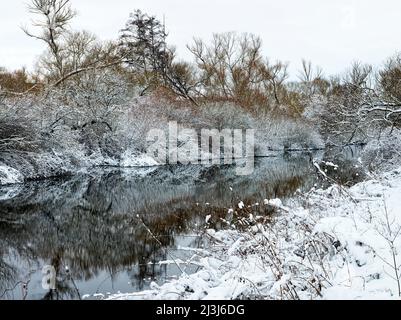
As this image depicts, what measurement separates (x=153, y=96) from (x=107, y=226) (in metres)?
15.2

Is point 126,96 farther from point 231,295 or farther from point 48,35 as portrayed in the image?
point 231,295

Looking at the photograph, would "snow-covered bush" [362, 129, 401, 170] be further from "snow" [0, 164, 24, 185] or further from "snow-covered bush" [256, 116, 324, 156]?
"snow-covered bush" [256, 116, 324, 156]

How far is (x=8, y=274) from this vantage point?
16.7ft

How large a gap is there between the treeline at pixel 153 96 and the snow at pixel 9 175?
0.64m

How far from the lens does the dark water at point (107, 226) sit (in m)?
4.86

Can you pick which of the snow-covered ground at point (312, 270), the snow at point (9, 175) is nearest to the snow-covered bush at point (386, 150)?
the snow-covered ground at point (312, 270)

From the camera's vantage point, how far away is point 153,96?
866 inches

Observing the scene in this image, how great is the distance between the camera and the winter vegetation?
11.3ft

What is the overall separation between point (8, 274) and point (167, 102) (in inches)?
694

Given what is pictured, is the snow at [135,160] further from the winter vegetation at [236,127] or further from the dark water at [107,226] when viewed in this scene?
the dark water at [107,226]

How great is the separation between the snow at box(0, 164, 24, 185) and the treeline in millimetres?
644

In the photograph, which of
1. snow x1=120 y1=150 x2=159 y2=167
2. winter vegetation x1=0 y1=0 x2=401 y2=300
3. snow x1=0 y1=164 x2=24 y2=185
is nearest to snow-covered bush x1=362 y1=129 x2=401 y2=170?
winter vegetation x1=0 y1=0 x2=401 y2=300

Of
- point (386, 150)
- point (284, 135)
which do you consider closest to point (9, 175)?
point (386, 150)
